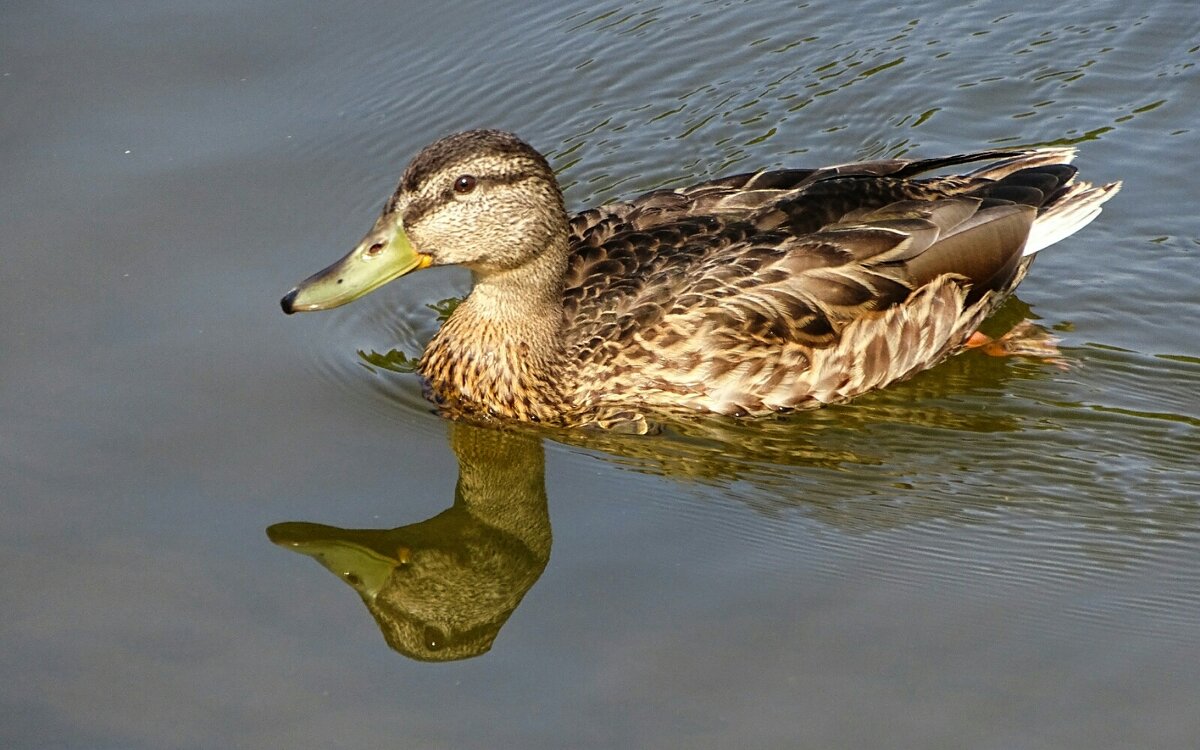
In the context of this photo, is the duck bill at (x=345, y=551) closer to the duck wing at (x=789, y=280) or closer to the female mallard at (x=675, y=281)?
the female mallard at (x=675, y=281)

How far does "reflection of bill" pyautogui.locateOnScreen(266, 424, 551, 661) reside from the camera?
7.63m

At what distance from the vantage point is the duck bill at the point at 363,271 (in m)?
8.71

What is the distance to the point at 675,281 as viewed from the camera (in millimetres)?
9211

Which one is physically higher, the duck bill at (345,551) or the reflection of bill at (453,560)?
the duck bill at (345,551)

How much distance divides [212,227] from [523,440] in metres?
2.66

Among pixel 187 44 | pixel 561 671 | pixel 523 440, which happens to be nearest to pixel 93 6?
pixel 187 44

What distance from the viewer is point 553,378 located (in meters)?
9.20

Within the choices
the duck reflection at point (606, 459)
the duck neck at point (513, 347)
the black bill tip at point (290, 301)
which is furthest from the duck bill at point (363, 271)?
the duck reflection at point (606, 459)

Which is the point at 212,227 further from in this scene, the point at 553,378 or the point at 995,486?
the point at 995,486

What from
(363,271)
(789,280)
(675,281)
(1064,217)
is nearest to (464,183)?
(363,271)

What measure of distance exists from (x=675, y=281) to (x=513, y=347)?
0.94 m

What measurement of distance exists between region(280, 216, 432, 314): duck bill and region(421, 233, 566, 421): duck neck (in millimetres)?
613

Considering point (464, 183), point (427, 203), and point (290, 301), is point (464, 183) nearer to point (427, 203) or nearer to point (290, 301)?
point (427, 203)

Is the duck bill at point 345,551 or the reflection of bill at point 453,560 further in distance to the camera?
the duck bill at point 345,551
